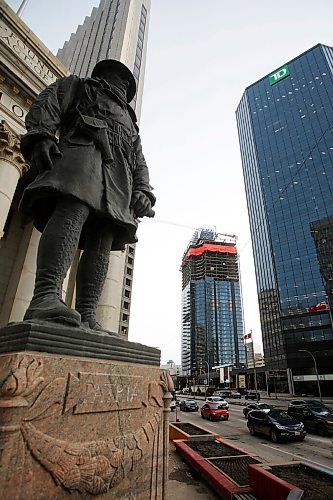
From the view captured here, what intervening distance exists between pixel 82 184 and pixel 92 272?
83 centimetres

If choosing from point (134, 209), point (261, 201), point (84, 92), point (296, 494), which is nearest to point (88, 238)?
point (134, 209)

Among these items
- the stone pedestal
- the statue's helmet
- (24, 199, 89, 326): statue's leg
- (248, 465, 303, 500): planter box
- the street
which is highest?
the statue's helmet

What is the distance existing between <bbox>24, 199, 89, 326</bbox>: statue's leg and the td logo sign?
352 feet

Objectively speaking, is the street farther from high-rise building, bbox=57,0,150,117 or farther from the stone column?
high-rise building, bbox=57,0,150,117

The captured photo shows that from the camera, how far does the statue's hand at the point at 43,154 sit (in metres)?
2.31

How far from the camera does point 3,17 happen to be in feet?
28.4

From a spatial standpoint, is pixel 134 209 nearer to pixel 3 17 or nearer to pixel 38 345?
pixel 38 345

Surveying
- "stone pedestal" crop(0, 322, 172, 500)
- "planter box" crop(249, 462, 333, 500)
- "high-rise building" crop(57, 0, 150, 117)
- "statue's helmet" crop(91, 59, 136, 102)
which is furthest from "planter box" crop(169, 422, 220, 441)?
"high-rise building" crop(57, 0, 150, 117)

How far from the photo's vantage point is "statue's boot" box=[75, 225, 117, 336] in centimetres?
262

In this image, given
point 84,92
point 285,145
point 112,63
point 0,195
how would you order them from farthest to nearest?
1. point 285,145
2. point 0,195
3. point 112,63
4. point 84,92

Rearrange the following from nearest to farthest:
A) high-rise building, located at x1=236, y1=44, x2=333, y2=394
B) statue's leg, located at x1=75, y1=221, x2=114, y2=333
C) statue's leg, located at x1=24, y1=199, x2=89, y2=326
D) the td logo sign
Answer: statue's leg, located at x1=24, y1=199, x2=89, y2=326
statue's leg, located at x1=75, y1=221, x2=114, y2=333
high-rise building, located at x1=236, y1=44, x2=333, y2=394
the td logo sign

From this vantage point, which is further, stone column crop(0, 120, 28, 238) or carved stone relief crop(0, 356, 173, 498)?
stone column crop(0, 120, 28, 238)

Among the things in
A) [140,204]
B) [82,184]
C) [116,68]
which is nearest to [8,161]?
[116,68]

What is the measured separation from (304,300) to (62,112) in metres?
65.8
